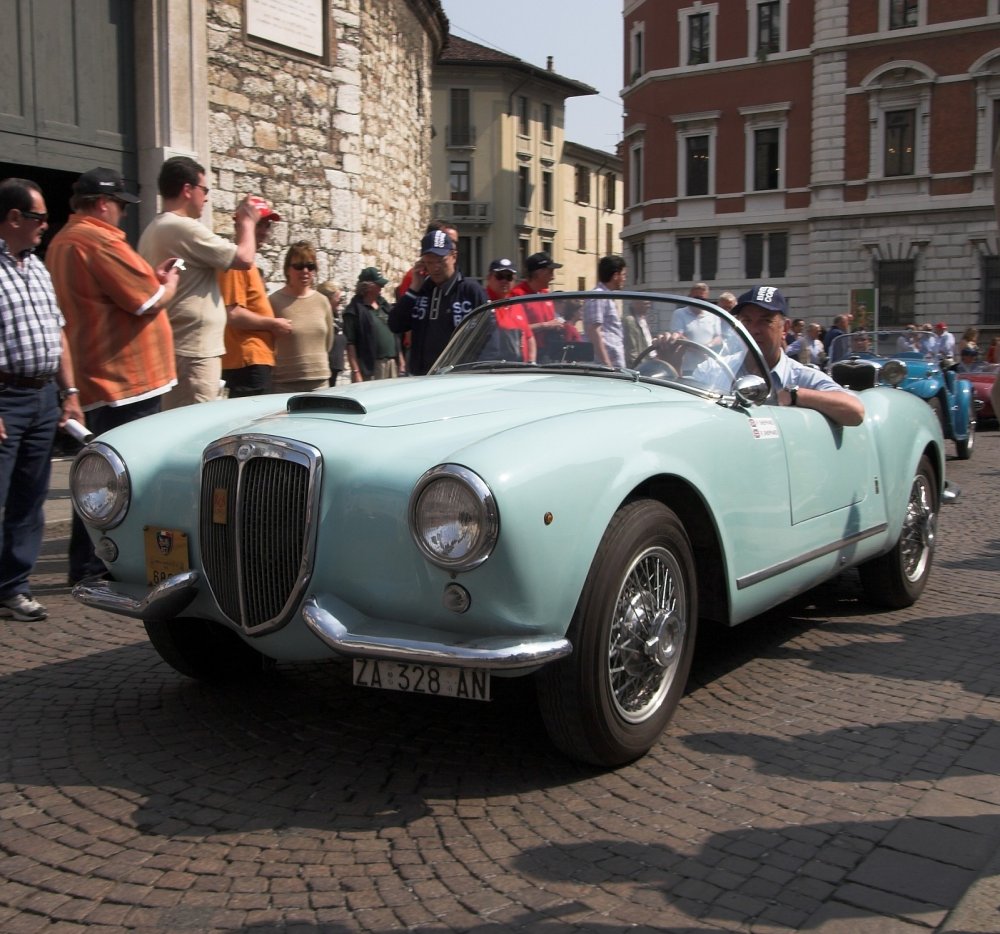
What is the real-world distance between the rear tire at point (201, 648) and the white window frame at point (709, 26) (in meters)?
41.1

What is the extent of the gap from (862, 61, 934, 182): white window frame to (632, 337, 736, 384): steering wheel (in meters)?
35.8

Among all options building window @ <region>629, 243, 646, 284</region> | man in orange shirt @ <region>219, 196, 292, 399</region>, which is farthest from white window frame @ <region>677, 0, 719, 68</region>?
man in orange shirt @ <region>219, 196, 292, 399</region>

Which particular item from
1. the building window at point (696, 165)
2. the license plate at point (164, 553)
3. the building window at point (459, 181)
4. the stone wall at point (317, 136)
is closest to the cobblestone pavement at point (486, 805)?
the license plate at point (164, 553)

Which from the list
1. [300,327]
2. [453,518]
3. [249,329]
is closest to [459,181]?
[300,327]

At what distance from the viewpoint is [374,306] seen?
1015 centimetres

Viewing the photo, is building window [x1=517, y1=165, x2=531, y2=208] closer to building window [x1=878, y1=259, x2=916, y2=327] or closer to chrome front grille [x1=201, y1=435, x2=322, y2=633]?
building window [x1=878, y1=259, x2=916, y2=327]

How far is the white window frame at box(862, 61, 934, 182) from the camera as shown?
36.8 meters

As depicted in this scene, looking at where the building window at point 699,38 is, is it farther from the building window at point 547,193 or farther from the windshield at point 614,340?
the windshield at point 614,340

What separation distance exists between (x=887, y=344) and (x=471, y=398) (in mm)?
12745

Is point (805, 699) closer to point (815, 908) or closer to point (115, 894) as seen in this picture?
point (815, 908)

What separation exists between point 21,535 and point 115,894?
297 centimetres

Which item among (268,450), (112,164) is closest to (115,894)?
(268,450)

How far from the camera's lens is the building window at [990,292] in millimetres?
35719

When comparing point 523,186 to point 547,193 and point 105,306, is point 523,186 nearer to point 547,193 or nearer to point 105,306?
point 547,193
